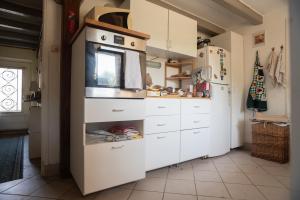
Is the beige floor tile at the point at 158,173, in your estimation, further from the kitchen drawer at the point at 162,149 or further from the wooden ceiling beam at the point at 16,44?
the wooden ceiling beam at the point at 16,44

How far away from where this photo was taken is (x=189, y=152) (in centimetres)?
223

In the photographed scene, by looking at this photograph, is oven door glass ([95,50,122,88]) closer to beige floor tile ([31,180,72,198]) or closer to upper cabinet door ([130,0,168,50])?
upper cabinet door ([130,0,168,50])

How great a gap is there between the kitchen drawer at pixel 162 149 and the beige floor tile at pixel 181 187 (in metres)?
0.23

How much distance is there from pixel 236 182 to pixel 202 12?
2.58 metres

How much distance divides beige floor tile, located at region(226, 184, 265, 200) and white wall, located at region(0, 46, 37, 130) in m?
5.28

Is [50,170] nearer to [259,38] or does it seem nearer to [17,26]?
[17,26]

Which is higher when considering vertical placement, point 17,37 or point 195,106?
point 17,37

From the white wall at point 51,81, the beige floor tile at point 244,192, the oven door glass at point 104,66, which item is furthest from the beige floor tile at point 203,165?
the white wall at point 51,81

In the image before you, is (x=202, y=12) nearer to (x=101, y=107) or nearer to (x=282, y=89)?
(x=282, y=89)

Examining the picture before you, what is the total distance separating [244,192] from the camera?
1.59 meters

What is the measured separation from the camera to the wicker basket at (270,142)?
2414mm

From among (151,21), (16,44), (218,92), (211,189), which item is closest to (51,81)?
(151,21)

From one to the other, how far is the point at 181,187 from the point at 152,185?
0.28 m

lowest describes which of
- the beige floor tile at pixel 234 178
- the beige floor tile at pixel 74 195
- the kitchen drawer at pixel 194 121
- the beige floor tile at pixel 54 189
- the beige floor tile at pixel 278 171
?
the beige floor tile at pixel 278 171
